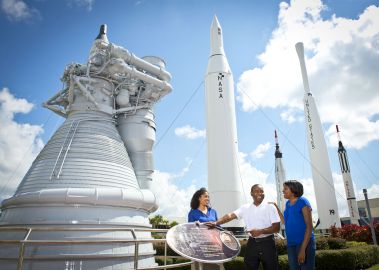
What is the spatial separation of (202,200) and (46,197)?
663 centimetres

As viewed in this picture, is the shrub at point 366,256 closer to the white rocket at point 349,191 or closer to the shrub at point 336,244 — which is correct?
the shrub at point 336,244

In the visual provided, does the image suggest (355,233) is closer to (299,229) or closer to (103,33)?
(299,229)

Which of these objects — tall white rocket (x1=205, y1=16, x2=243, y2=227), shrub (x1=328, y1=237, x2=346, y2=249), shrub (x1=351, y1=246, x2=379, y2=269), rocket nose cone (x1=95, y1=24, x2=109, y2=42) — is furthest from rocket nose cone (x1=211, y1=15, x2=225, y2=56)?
shrub (x1=351, y1=246, x2=379, y2=269)

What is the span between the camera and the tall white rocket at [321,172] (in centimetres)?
2084

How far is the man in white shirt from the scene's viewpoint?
13.1ft

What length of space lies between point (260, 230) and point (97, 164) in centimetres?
781

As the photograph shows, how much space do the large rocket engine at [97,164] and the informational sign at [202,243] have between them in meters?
4.16

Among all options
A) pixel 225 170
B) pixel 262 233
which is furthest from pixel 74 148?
pixel 262 233

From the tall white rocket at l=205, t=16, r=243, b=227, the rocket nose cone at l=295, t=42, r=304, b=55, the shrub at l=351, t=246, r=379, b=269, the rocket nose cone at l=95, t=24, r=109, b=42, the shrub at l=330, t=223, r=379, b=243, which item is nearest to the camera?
the shrub at l=351, t=246, r=379, b=269

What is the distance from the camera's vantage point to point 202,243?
352cm

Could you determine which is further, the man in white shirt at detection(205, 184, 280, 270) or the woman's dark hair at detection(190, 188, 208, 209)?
the woman's dark hair at detection(190, 188, 208, 209)

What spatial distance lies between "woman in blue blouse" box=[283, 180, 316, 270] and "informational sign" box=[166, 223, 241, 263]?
85 cm

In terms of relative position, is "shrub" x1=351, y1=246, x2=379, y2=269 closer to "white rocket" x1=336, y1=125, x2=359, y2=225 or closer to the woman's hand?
the woman's hand

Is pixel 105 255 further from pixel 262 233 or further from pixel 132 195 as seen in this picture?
pixel 262 233
